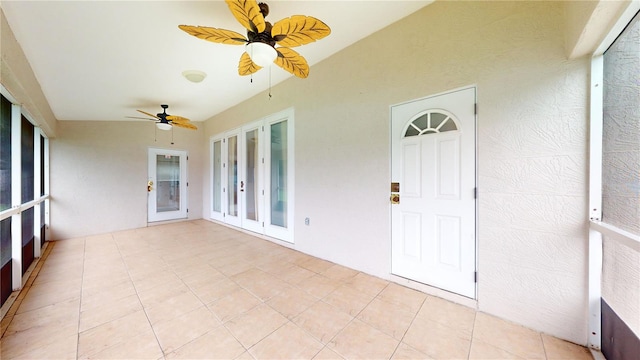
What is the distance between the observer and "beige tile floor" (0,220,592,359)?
1556 millimetres

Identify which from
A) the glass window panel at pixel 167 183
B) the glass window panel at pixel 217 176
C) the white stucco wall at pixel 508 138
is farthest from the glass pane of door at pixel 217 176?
the white stucco wall at pixel 508 138

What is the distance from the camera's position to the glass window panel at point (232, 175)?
526 centimetres

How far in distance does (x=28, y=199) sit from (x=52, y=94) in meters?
1.63

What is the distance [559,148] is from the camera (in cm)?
167

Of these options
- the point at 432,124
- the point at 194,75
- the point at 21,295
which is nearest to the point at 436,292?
the point at 432,124

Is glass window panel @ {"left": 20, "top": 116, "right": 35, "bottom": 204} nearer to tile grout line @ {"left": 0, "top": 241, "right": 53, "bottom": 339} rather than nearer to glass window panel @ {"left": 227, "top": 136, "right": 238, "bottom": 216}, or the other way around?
tile grout line @ {"left": 0, "top": 241, "right": 53, "bottom": 339}

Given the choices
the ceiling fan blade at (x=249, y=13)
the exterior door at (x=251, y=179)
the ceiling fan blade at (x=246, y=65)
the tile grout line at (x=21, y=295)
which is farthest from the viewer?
the exterior door at (x=251, y=179)

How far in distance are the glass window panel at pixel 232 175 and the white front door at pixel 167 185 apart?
1651 mm

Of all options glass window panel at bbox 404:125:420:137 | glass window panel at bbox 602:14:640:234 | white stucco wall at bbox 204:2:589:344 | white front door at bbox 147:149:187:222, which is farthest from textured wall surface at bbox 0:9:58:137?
glass window panel at bbox 602:14:640:234

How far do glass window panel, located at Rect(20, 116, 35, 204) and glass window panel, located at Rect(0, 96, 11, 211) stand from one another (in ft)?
2.32

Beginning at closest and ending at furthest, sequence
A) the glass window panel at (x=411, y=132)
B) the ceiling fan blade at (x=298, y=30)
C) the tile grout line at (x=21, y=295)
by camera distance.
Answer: the ceiling fan blade at (x=298, y=30)
the tile grout line at (x=21, y=295)
the glass window panel at (x=411, y=132)

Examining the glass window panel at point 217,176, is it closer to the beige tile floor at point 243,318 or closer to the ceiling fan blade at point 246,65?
the beige tile floor at point 243,318

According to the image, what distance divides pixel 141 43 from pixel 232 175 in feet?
10.8

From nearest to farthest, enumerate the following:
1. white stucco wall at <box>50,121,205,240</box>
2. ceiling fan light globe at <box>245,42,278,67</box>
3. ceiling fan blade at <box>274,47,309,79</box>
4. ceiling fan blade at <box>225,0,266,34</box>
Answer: ceiling fan blade at <box>225,0,266,34</box>, ceiling fan light globe at <box>245,42,278,67</box>, ceiling fan blade at <box>274,47,309,79</box>, white stucco wall at <box>50,121,205,240</box>
